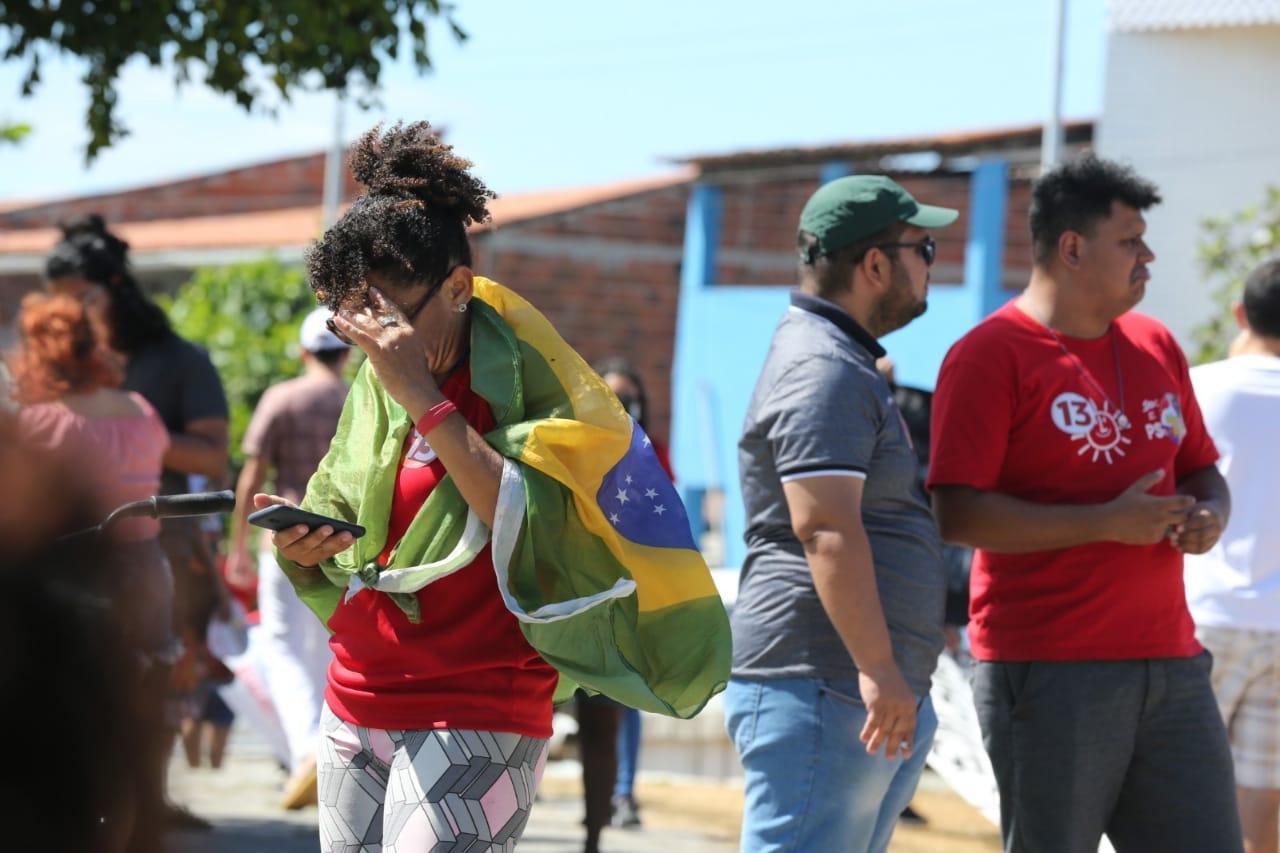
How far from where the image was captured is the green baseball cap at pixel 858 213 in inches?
160

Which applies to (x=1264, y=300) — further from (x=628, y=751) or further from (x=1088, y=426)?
(x=628, y=751)

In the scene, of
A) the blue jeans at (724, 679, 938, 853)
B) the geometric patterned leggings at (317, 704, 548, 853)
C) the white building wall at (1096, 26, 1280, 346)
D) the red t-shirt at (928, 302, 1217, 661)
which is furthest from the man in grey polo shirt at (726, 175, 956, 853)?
the white building wall at (1096, 26, 1280, 346)

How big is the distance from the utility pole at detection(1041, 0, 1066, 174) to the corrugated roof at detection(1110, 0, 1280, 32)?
108 cm

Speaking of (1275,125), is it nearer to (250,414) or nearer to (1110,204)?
(250,414)

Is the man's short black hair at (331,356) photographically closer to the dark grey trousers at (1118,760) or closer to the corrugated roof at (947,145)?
the dark grey trousers at (1118,760)

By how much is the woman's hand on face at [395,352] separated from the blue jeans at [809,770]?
3.79 feet

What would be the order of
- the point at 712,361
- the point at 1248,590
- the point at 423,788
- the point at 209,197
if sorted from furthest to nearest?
the point at 209,197 → the point at 712,361 → the point at 1248,590 → the point at 423,788

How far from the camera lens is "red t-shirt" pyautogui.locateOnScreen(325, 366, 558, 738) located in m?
3.27

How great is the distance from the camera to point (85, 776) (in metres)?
2.01

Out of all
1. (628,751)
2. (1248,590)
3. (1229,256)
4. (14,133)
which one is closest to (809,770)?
(1248,590)

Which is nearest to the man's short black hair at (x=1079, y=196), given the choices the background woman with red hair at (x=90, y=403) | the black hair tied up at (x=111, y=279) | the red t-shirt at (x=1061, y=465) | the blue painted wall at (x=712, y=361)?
the red t-shirt at (x=1061, y=465)

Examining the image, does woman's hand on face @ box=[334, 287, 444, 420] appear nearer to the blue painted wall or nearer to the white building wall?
the white building wall

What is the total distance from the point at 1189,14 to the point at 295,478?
1250 cm

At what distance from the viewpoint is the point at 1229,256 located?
51.6 ft
